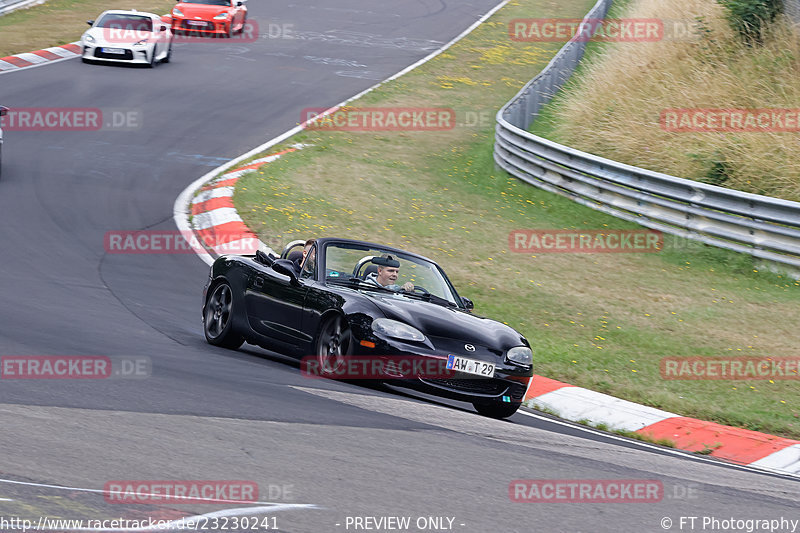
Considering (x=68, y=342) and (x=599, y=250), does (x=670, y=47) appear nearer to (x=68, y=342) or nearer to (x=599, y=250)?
(x=599, y=250)

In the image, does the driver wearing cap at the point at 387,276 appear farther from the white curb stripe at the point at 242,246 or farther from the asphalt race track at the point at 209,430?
the white curb stripe at the point at 242,246

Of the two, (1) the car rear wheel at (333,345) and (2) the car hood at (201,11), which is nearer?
(1) the car rear wheel at (333,345)

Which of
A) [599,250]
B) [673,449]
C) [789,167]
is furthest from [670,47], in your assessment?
[673,449]

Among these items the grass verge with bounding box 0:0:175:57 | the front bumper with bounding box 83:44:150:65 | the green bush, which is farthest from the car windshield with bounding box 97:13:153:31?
the green bush

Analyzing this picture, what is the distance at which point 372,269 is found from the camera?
983cm

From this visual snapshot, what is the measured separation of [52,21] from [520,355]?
2831cm

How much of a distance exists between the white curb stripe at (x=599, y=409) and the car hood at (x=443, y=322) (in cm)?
103

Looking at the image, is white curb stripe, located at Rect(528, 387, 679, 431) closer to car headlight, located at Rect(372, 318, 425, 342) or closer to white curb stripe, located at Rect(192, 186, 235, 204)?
car headlight, located at Rect(372, 318, 425, 342)

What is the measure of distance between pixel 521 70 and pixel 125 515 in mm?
30211

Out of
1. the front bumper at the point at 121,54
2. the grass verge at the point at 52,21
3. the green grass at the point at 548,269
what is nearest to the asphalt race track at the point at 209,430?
the green grass at the point at 548,269

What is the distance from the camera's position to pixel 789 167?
17.7 m

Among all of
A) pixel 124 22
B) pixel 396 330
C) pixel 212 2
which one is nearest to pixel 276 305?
pixel 396 330

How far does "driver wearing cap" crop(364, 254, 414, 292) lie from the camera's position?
382 inches

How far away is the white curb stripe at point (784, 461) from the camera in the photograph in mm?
8592
